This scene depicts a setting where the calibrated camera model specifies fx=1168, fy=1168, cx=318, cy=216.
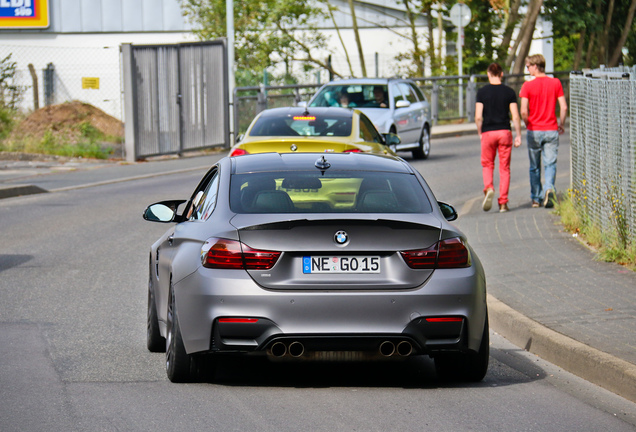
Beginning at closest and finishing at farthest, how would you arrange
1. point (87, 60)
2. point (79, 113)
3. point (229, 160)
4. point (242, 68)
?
point (229, 160), point (79, 113), point (242, 68), point (87, 60)

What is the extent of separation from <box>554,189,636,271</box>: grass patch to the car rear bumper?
15.5 ft

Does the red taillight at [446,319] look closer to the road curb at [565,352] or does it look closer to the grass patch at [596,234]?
the road curb at [565,352]

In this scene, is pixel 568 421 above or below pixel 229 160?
below

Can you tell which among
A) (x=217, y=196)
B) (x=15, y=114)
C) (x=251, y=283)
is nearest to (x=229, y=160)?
(x=217, y=196)

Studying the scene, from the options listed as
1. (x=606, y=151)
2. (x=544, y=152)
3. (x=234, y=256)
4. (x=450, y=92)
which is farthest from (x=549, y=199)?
(x=450, y=92)

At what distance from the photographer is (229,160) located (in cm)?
752

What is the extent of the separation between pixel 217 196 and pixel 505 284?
12.5ft

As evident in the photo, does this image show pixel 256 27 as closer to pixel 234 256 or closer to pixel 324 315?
pixel 234 256

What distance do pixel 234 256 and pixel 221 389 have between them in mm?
881

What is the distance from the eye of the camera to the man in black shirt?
598 inches

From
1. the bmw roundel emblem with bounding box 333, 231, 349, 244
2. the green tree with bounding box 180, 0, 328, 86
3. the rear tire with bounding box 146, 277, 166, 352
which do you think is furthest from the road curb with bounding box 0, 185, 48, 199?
the green tree with bounding box 180, 0, 328, 86

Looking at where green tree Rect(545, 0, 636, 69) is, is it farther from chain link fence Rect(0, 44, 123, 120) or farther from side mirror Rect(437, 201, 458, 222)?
side mirror Rect(437, 201, 458, 222)

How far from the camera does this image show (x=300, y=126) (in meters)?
15.2

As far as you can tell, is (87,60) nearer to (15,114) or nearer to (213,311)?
(15,114)
